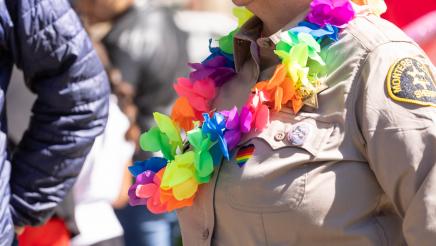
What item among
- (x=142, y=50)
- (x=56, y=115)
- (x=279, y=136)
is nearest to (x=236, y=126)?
(x=279, y=136)

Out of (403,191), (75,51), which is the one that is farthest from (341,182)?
(75,51)

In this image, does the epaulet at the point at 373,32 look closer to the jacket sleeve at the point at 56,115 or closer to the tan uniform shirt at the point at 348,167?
the tan uniform shirt at the point at 348,167

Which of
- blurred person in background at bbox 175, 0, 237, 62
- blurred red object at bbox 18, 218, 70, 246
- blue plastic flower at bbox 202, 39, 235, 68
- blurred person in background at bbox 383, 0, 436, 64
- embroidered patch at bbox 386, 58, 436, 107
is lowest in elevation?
blurred person in background at bbox 175, 0, 237, 62

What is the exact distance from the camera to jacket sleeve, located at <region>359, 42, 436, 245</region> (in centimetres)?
191

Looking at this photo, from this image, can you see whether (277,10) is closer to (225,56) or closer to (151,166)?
(225,56)

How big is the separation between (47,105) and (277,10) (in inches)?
36.9

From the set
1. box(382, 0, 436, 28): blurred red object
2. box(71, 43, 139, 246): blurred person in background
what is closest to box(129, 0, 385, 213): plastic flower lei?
box(382, 0, 436, 28): blurred red object

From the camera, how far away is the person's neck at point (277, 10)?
88.3 inches

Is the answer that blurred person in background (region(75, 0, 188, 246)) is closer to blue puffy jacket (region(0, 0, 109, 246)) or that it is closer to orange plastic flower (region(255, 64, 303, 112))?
blue puffy jacket (region(0, 0, 109, 246))

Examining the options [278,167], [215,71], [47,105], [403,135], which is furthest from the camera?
[47,105]

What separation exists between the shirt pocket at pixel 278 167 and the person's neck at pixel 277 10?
0.27 metres

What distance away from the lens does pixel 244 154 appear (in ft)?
7.07

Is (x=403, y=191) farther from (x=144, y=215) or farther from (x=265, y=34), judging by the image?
(x=144, y=215)

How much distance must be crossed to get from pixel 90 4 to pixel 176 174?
9.46 ft
